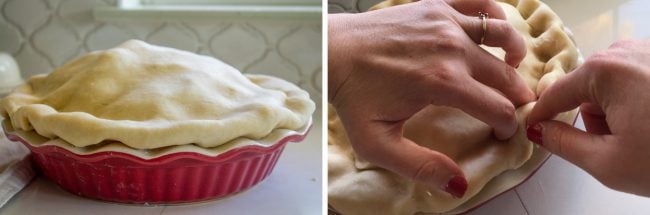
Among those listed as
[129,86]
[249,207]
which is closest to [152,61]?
[129,86]

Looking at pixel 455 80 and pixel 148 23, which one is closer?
pixel 455 80

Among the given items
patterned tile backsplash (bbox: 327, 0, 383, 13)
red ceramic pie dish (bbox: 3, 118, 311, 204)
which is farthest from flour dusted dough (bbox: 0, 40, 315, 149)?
patterned tile backsplash (bbox: 327, 0, 383, 13)

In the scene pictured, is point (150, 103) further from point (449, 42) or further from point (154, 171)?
point (449, 42)

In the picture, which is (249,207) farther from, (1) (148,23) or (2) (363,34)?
(1) (148,23)

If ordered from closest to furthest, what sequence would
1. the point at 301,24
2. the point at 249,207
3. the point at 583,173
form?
1. the point at 583,173
2. the point at 249,207
3. the point at 301,24

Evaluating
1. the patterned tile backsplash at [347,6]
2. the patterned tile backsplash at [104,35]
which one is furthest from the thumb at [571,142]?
the patterned tile backsplash at [104,35]

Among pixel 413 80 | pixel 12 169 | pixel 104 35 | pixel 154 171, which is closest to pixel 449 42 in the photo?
pixel 413 80

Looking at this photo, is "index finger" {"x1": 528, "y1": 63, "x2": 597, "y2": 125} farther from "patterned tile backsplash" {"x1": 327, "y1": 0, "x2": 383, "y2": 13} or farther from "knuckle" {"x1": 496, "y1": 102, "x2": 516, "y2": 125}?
"patterned tile backsplash" {"x1": 327, "y1": 0, "x2": 383, "y2": 13}

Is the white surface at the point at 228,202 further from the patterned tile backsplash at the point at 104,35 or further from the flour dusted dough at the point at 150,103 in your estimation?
the patterned tile backsplash at the point at 104,35
